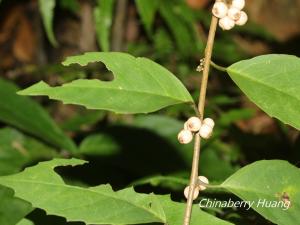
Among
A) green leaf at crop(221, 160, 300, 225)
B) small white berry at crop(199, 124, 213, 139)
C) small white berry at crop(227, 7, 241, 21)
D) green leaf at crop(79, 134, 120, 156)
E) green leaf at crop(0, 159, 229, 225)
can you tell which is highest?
small white berry at crop(227, 7, 241, 21)

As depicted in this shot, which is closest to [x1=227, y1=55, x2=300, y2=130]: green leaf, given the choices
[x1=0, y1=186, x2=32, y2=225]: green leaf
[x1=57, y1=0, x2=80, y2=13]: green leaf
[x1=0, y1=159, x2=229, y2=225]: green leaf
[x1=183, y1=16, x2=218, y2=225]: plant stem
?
[x1=183, y1=16, x2=218, y2=225]: plant stem

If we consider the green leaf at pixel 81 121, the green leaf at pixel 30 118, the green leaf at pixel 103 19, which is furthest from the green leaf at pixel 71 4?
the green leaf at pixel 30 118

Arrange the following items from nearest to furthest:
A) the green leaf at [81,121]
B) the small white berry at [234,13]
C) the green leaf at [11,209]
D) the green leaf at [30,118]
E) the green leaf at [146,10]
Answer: the small white berry at [234,13] → the green leaf at [11,209] → the green leaf at [30,118] → the green leaf at [146,10] → the green leaf at [81,121]

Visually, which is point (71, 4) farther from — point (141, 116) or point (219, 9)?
point (219, 9)

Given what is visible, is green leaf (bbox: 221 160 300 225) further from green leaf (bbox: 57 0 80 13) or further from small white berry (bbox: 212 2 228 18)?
green leaf (bbox: 57 0 80 13)

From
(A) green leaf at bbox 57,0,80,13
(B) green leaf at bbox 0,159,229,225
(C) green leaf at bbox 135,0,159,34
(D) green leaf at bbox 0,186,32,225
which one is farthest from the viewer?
(A) green leaf at bbox 57,0,80,13

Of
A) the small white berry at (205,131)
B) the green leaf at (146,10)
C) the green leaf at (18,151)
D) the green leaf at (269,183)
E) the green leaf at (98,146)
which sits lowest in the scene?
the green leaf at (18,151)

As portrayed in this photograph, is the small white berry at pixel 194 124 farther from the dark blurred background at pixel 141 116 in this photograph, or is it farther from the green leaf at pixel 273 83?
the dark blurred background at pixel 141 116

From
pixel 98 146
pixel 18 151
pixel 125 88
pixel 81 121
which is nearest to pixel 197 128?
pixel 125 88
